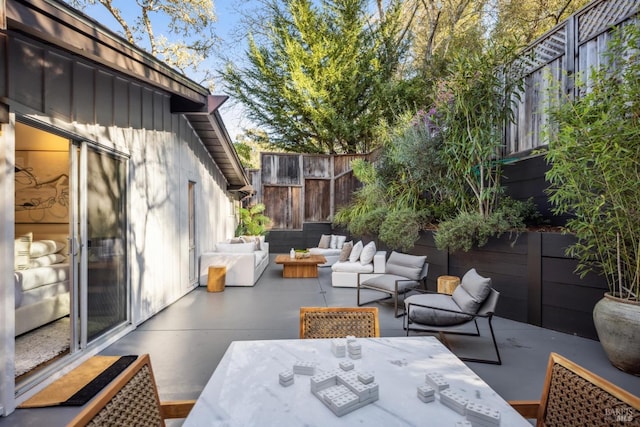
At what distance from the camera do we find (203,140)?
23.0ft

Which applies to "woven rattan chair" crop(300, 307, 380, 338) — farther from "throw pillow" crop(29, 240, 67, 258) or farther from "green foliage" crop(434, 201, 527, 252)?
"throw pillow" crop(29, 240, 67, 258)

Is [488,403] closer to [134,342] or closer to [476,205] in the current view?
[134,342]

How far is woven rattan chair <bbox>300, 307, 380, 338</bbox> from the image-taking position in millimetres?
2059

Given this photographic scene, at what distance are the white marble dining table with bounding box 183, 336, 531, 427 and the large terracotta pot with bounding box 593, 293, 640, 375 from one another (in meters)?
2.23

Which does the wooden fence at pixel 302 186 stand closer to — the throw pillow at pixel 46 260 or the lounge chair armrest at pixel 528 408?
the throw pillow at pixel 46 260

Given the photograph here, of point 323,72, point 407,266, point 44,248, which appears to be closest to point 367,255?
point 407,266

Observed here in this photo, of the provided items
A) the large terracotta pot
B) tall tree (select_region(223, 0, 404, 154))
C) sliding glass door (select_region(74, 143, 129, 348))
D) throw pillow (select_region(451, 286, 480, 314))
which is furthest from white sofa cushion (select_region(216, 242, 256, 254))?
tall tree (select_region(223, 0, 404, 154))

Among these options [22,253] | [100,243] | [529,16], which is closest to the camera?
[100,243]

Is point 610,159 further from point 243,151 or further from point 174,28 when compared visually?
point 243,151

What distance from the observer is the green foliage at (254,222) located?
1090 centimetres

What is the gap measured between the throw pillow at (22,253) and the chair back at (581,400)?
485 centimetres

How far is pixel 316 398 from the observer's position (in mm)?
1240

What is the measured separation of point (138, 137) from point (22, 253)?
187cm

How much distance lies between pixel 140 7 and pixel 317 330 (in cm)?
1352
